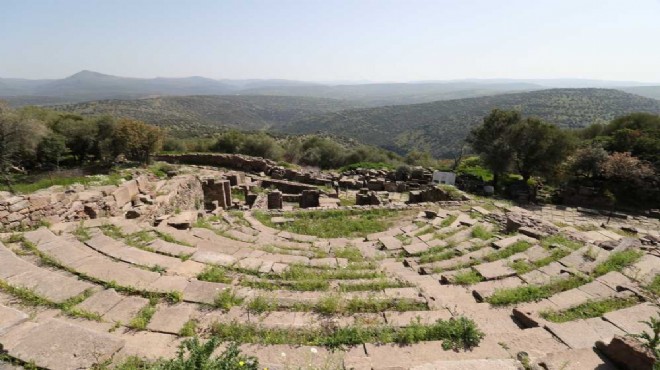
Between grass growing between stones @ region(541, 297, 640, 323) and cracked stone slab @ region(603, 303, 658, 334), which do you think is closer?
cracked stone slab @ region(603, 303, 658, 334)

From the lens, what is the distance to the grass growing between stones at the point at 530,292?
7.53 metres

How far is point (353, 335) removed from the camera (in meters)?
5.83

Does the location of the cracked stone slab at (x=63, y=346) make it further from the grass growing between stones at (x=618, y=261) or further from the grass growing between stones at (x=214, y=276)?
the grass growing between stones at (x=618, y=261)

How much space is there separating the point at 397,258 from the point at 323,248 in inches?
99.2

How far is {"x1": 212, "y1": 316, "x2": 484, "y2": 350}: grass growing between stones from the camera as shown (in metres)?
5.71

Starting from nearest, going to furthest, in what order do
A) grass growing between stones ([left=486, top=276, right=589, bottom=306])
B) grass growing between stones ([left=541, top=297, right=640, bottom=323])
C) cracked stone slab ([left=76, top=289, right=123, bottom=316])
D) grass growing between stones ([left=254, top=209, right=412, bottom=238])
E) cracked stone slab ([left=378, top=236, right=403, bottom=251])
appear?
cracked stone slab ([left=76, top=289, right=123, bottom=316]) < grass growing between stones ([left=541, top=297, right=640, bottom=323]) < grass growing between stones ([left=486, top=276, right=589, bottom=306]) < cracked stone slab ([left=378, top=236, right=403, bottom=251]) < grass growing between stones ([left=254, top=209, right=412, bottom=238])

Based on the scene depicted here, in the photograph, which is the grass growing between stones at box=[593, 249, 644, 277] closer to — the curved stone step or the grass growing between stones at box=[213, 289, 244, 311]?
the grass growing between stones at box=[213, 289, 244, 311]

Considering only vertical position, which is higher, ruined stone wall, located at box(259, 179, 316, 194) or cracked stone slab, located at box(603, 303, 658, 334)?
cracked stone slab, located at box(603, 303, 658, 334)

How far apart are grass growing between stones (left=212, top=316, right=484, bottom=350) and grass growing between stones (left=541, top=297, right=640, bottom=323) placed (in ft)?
7.07

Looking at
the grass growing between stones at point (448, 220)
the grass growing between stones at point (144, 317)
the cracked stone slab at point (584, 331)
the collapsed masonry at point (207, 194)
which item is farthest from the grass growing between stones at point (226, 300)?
the grass growing between stones at point (448, 220)

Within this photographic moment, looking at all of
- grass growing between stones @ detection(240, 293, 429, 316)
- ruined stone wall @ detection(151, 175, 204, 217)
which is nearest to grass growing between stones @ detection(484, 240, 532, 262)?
grass growing between stones @ detection(240, 293, 429, 316)

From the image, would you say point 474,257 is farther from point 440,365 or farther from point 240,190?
point 240,190

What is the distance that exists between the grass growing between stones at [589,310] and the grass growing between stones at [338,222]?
304 inches

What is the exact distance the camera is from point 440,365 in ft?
16.2
